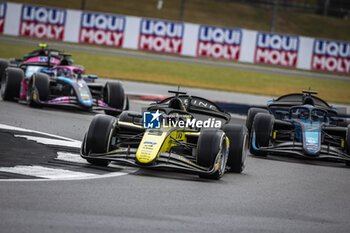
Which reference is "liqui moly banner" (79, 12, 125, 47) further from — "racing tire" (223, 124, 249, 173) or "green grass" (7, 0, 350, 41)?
"racing tire" (223, 124, 249, 173)

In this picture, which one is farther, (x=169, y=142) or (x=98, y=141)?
(x=169, y=142)

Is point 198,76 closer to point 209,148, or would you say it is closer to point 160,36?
point 160,36

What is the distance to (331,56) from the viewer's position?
39156 mm

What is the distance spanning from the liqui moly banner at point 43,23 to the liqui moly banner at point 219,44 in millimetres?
7840

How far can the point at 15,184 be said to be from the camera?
25.0 ft

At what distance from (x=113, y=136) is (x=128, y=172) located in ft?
2.78

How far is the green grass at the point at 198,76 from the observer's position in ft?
92.9

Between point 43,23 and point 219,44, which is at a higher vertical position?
point 219,44

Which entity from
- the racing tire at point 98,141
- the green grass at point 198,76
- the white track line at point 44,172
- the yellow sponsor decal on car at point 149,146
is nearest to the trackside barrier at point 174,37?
the green grass at point 198,76

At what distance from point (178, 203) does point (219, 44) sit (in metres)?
32.4

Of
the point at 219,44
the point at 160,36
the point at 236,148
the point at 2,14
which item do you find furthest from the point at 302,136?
the point at 2,14

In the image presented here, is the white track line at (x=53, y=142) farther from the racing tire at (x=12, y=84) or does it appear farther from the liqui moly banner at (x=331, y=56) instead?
the liqui moly banner at (x=331, y=56)

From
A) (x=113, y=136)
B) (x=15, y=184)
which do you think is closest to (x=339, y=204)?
(x=113, y=136)

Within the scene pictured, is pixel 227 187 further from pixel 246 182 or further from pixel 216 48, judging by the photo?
pixel 216 48
